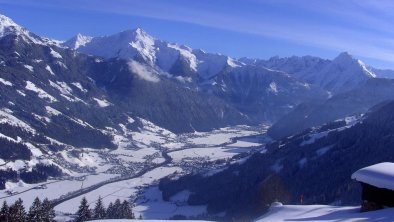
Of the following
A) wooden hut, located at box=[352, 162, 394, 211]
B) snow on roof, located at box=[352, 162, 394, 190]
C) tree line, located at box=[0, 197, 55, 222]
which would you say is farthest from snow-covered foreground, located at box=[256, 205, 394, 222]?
tree line, located at box=[0, 197, 55, 222]

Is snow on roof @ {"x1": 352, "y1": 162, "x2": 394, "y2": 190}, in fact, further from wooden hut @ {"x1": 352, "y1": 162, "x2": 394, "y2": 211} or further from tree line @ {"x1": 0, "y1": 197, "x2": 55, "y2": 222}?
tree line @ {"x1": 0, "y1": 197, "x2": 55, "y2": 222}

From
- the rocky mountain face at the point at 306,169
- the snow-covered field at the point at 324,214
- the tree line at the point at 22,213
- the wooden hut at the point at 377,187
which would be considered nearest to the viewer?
the snow-covered field at the point at 324,214

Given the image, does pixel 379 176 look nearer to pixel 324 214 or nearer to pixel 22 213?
pixel 324 214

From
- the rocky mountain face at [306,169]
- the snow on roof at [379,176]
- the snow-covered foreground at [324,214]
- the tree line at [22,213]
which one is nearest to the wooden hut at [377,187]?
the snow on roof at [379,176]

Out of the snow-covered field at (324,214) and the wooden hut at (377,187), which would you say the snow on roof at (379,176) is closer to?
the wooden hut at (377,187)

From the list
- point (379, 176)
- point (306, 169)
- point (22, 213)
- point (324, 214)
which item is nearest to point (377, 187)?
point (379, 176)

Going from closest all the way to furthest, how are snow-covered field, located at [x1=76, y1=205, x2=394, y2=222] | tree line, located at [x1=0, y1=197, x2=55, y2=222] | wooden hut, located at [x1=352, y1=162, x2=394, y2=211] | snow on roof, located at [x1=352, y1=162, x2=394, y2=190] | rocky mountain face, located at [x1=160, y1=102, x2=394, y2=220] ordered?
1. snow-covered field, located at [x1=76, y1=205, x2=394, y2=222]
2. snow on roof, located at [x1=352, y1=162, x2=394, y2=190]
3. wooden hut, located at [x1=352, y1=162, x2=394, y2=211]
4. tree line, located at [x1=0, y1=197, x2=55, y2=222]
5. rocky mountain face, located at [x1=160, y1=102, x2=394, y2=220]

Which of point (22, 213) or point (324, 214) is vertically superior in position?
point (22, 213)
